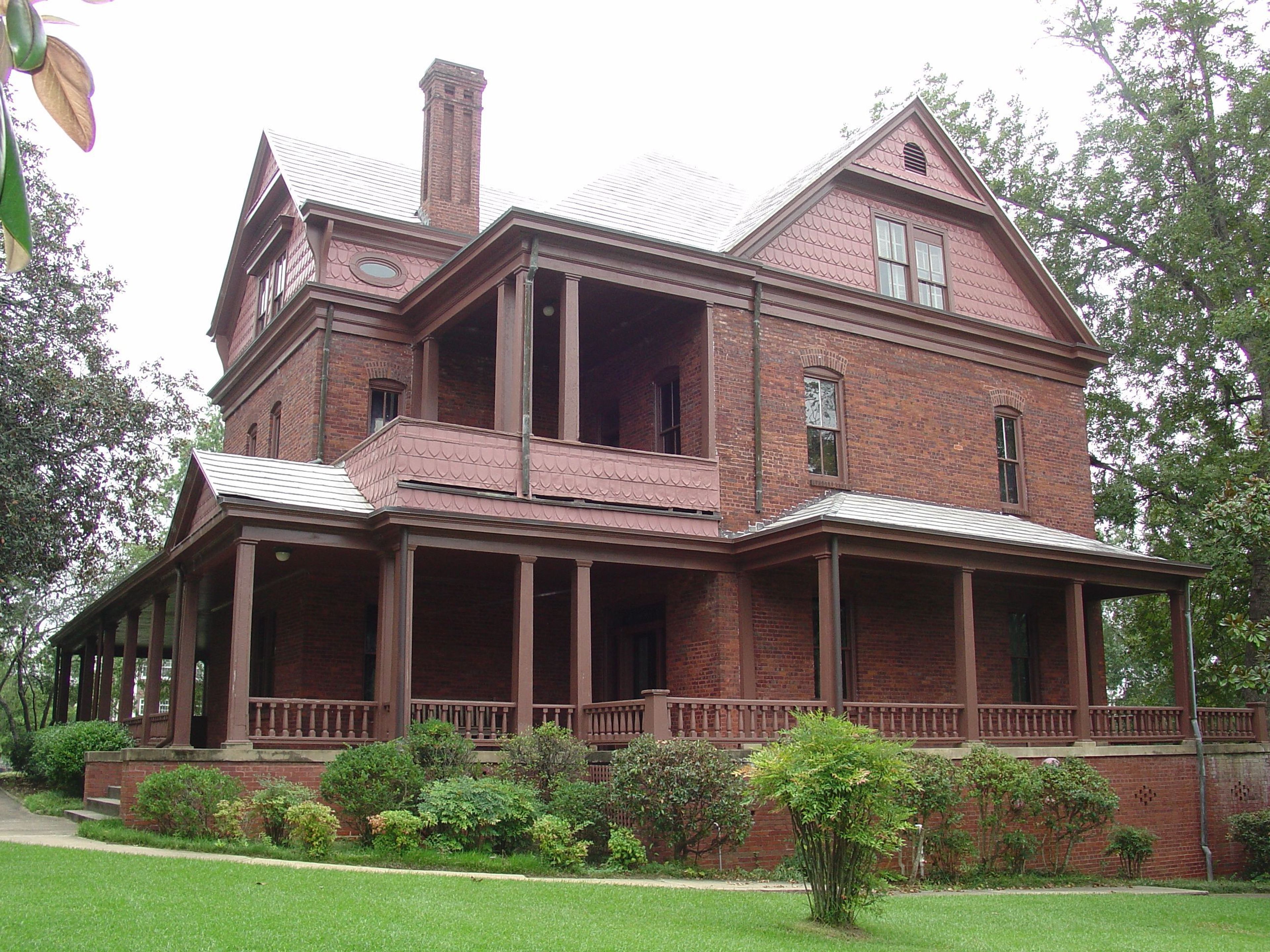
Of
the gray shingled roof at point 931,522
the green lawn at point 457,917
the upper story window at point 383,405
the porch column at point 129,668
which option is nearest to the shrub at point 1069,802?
the green lawn at point 457,917

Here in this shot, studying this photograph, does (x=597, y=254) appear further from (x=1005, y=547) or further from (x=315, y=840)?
(x=315, y=840)

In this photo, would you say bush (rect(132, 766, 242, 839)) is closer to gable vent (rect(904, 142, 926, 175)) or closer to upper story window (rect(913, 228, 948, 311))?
upper story window (rect(913, 228, 948, 311))

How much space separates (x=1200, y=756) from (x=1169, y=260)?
47.2 ft

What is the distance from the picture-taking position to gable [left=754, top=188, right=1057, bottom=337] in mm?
21812

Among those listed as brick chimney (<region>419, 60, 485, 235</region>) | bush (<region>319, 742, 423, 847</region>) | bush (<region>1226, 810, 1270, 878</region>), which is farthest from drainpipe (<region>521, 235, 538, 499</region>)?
bush (<region>1226, 810, 1270, 878</region>)

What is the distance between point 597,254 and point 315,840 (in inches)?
391

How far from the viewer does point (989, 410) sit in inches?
934

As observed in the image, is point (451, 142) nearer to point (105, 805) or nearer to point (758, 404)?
point (758, 404)

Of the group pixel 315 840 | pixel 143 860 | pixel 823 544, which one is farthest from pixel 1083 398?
pixel 143 860

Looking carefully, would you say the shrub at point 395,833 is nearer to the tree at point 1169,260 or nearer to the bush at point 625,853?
the bush at point 625,853

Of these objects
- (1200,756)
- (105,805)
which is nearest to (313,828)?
(105,805)

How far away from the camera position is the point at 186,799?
14.2m

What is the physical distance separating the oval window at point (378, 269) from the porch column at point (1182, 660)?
15.3 meters

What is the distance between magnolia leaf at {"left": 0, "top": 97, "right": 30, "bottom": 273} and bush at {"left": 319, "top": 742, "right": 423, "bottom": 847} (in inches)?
525
